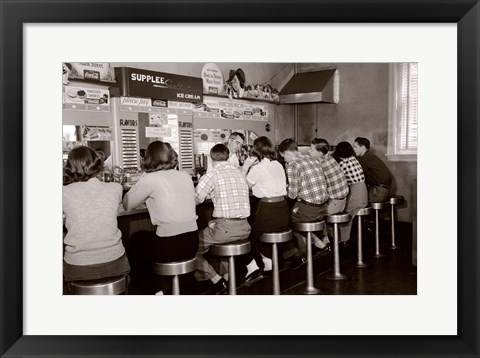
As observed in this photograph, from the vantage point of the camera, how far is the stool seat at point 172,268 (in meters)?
2.79

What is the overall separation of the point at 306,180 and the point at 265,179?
1.86ft

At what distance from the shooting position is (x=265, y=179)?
13.9 feet

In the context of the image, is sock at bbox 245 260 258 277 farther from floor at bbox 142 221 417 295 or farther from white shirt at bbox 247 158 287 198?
white shirt at bbox 247 158 287 198

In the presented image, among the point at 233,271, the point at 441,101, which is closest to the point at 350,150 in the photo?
the point at 233,271

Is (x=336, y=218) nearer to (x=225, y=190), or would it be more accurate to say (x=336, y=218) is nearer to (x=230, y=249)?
(x=225, y=190)

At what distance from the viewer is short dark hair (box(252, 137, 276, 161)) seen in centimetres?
421

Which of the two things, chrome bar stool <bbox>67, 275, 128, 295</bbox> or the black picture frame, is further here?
chrome bar stool <bbox>67, 275, 128, 295</bbox>

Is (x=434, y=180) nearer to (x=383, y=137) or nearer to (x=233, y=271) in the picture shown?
(x=233, y=271)

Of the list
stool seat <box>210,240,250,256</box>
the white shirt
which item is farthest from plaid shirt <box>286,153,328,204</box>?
stool seat <box>210,240,250,256</box>

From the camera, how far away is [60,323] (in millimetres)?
1913

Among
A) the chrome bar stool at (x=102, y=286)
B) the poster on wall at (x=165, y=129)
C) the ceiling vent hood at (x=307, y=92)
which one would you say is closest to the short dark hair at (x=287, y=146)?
the poster on wall at (x=165, y=129)

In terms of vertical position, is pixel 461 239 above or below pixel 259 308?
above

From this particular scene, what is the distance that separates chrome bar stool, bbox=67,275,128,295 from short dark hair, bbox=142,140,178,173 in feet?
3.01

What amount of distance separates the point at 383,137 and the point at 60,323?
15.8 ft
